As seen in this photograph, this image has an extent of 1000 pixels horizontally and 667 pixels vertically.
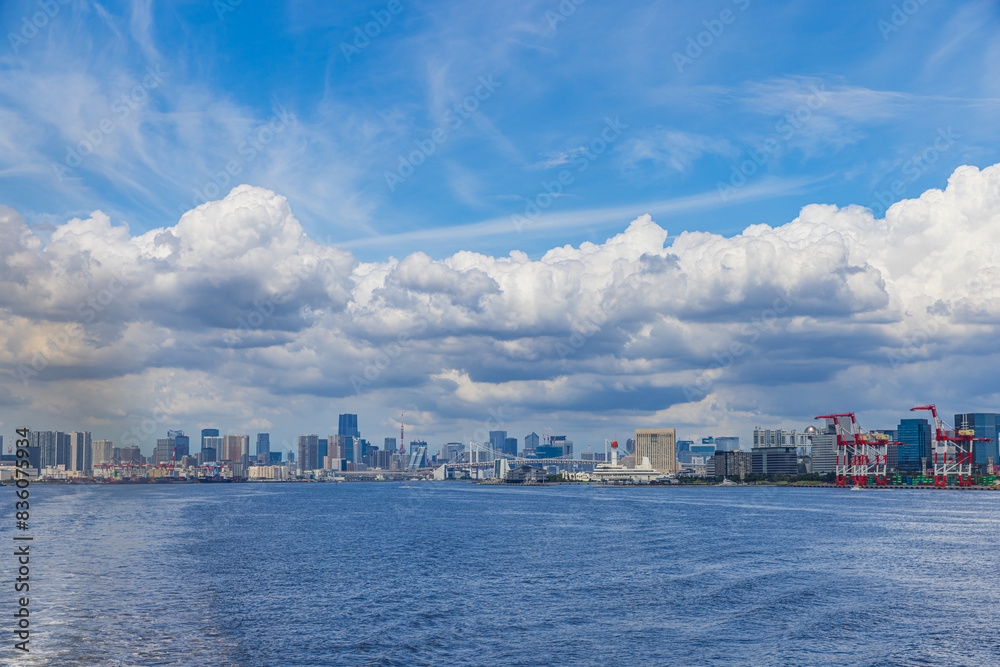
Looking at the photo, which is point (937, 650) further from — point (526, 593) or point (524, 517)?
point (524, 517)

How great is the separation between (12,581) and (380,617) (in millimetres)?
31520

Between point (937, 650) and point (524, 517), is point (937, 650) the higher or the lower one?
the higher one

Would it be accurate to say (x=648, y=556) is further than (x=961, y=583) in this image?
Yes

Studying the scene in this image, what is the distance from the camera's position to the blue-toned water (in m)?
36.4

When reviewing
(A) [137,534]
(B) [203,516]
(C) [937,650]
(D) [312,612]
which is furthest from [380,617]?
(B) [203,516]

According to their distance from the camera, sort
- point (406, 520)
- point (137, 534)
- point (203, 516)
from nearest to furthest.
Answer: point (137, 534), point (406, 520), point (203, 516)

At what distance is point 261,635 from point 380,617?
702 cm

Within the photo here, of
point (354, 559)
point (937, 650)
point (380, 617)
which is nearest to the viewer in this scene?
point (937, 650)

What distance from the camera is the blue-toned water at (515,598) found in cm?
3638

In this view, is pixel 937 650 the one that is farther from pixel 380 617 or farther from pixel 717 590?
pixel 380 617

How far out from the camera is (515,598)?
4875 centimetres

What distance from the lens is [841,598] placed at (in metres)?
48.8

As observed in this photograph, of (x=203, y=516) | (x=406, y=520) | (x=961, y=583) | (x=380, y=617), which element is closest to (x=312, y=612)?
(x=380, y=617)

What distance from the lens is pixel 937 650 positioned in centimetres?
3656
